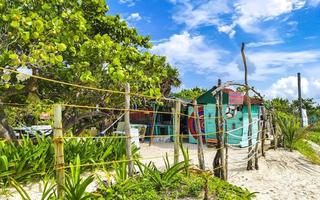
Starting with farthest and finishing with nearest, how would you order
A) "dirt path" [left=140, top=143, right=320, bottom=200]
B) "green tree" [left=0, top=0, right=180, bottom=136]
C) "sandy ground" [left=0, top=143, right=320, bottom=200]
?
1. "dirt path" [left=140, top=143, right=320, bottom=200]
2. "sandy ground" [left=0, top=143, right=320, bottom=200]
3. "green tree" [left=0, top=0, right=180, bottom=136]

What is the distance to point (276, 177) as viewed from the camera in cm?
897

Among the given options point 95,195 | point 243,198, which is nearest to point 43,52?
point 95,195

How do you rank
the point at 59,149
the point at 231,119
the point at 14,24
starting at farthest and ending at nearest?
the point at 231,119
the point at 14,24
the point at 59,149

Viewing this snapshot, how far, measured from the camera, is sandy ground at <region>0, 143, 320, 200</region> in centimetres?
723

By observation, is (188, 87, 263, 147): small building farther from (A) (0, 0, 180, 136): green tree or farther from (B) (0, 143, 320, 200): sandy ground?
(A) (0, 0, 180, 136): green tree

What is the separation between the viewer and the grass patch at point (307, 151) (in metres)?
11.2

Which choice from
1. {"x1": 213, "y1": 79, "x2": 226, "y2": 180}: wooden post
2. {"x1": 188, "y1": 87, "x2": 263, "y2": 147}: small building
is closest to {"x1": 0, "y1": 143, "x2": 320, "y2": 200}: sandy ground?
{"x1": 213, "y1": 79, "x2": 226, "y2": 180}: wooden post

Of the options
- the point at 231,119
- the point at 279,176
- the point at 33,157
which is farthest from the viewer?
the point at 231,119

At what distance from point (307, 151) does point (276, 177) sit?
463 centimetres

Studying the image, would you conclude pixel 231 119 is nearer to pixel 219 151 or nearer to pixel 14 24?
pixel 219 151

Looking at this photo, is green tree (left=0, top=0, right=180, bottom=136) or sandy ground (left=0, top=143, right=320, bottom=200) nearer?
green tree (left=0, top=0, right=180, bottom=136)

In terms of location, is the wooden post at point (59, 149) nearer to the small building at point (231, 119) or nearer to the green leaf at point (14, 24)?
the green leaf at point (14, 24)

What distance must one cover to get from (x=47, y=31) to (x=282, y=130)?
1009 cm

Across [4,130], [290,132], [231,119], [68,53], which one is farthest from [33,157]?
[231,119]
